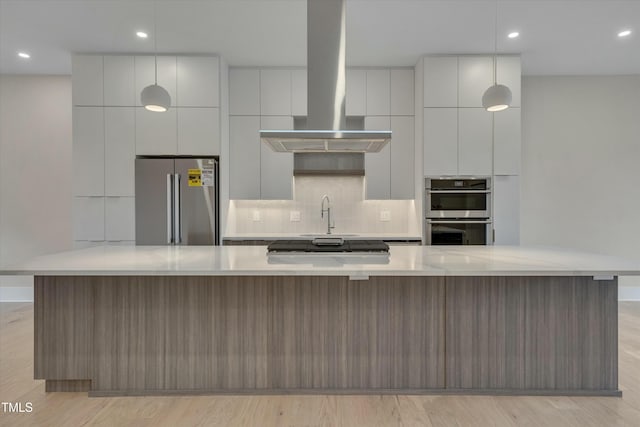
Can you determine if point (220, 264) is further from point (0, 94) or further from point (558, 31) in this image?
point (0, 94)

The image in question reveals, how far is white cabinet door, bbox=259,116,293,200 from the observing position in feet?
14.5

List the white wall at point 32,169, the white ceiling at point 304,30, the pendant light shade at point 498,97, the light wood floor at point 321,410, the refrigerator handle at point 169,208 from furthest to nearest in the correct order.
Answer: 1. the white wall at point 32,169
2. the refrigerator handle at point 169,208
3. the white ceiling at point 304,30
4. the pendant light shade at point 498,97
5. the light wood floor at point 321,410

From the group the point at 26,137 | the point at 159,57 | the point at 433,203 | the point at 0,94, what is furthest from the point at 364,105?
the point at 0,94

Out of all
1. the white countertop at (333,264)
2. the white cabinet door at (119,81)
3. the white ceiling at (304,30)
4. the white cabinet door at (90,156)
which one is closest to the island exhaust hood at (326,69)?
the white ceiling at (304,30)

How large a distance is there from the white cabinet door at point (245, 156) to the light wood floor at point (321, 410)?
2637 millimetres

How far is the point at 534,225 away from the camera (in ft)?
15.6

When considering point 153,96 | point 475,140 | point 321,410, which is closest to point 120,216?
point 153,96

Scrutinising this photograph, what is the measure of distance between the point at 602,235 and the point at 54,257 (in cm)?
590

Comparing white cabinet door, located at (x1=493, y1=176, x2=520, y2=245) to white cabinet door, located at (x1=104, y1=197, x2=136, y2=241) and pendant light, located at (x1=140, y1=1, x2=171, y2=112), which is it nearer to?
pendant light, located at (x1=140, y1=1, x2=171, y2=112)

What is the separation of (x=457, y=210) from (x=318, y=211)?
168 centimetres

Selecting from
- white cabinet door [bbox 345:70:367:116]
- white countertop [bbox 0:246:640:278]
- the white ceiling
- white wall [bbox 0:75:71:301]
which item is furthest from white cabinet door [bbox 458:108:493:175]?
white wall [bbox 0:75:71:301]

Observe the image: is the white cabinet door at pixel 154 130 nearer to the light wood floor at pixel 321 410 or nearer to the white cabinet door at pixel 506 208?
the light wood floor at pixel 321 410

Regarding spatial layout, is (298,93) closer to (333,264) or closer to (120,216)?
(120,216)

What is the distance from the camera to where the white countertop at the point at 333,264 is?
181 centimetres
